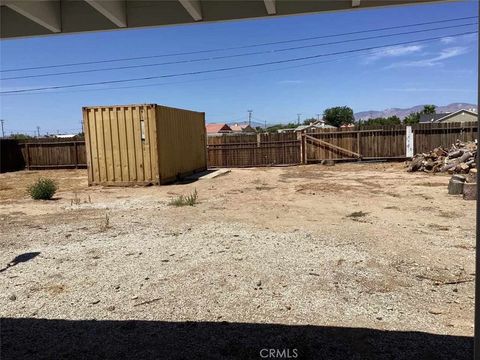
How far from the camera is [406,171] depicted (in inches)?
778

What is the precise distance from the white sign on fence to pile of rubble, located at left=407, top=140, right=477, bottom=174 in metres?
3.27

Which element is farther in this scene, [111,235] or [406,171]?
[406,171]

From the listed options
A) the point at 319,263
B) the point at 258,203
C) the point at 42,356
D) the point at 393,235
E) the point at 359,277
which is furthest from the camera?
the point at 258,203

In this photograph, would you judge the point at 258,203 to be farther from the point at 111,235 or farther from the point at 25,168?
the point at 25,168

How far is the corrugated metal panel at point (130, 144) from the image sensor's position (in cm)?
1519

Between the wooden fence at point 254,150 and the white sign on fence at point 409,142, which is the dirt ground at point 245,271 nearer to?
the white sign on fence at point 409,142

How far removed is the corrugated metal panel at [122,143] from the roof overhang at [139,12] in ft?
32.3

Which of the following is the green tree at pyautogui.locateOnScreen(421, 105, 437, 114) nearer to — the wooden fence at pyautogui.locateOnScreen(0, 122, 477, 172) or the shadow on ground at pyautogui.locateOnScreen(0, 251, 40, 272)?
the wooden fence at pyautogui.locateOnScreen(0, 122, 477, 172)

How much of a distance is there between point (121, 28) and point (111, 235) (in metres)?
3.84

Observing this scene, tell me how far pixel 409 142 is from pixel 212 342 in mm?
22385

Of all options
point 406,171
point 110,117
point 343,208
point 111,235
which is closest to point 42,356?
point 111,235

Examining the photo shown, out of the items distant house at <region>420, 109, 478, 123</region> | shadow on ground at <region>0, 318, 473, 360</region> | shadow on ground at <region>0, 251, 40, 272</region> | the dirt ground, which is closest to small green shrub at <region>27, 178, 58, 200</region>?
the dirt ground

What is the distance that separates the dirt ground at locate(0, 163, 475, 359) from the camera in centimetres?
389

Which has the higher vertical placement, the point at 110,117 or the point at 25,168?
the point at 110,117
